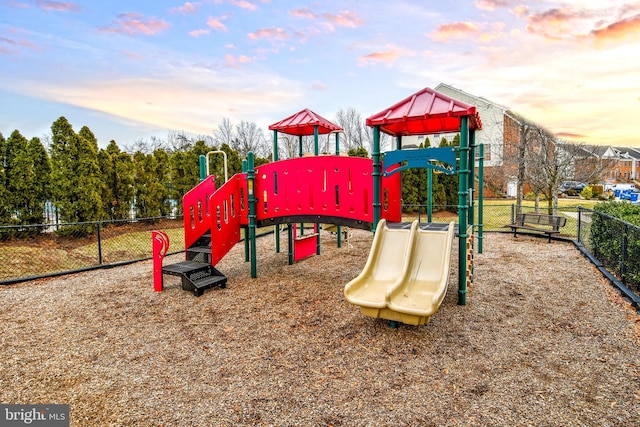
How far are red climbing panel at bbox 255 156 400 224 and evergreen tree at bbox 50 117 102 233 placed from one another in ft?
25.4

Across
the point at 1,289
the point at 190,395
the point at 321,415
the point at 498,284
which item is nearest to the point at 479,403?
the point at 321,415

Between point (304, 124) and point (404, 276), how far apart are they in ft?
16.5

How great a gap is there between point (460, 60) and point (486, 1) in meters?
2.62

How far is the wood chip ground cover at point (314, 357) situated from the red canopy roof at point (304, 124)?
4093 mm

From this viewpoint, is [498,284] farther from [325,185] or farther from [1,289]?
[1,289]

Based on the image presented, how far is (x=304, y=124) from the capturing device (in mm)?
8406

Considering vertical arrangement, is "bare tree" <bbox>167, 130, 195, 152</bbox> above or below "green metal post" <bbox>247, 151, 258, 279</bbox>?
above

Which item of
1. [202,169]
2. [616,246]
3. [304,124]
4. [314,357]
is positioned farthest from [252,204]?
[616,246]

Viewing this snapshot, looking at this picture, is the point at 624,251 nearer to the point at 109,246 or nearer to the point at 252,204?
the point at 252,204

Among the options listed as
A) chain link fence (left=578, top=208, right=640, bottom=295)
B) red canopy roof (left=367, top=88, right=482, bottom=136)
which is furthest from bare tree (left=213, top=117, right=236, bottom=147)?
chain link fence (left=578, top=208, right=640, bottom=295)

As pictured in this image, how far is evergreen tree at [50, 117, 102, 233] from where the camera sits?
36.5ft

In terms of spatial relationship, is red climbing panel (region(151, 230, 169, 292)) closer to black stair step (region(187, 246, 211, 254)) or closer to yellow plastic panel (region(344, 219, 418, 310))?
black stair step (region(187, 246, 211, 254))

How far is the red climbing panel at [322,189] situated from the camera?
20.5ft

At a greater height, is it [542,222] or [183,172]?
[183,172]
